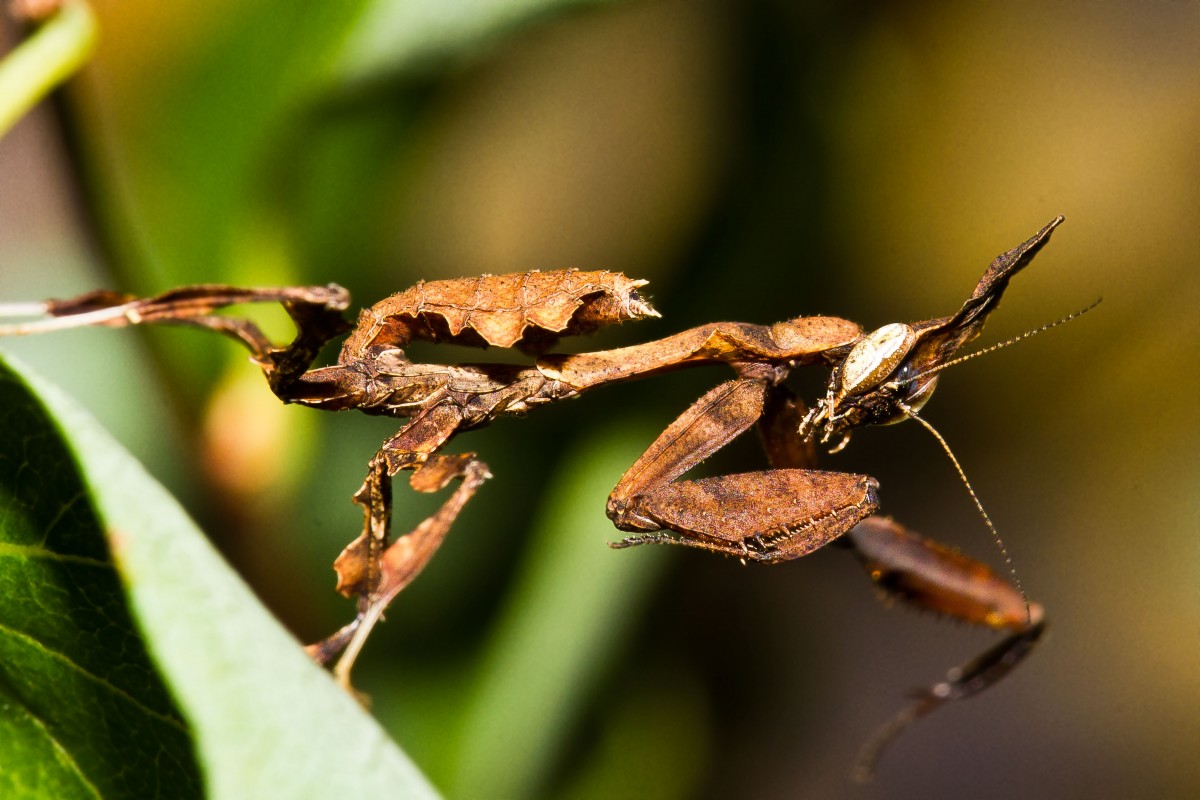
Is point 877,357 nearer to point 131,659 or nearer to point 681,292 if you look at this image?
point 681,292

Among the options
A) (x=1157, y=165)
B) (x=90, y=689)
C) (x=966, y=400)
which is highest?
(x=1157, y=165)

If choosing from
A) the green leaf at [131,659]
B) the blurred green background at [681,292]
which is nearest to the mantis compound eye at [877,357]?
the blurred green background at [681,292]

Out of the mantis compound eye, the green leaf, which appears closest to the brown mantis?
the mantis compound eye

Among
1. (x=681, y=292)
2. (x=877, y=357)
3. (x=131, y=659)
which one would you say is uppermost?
(x=681, y=292)

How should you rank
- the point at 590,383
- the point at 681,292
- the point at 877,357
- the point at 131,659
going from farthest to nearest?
the point at 681,292 → the point at 590,383 → the point at 877,357 → the point at 131,659

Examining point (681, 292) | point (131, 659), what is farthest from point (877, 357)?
point (131, 659)

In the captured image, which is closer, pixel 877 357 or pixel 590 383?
pixel 877 357

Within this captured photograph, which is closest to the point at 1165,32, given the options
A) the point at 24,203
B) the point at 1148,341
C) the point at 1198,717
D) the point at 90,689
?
the point at 1148,341

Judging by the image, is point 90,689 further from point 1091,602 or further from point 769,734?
point 1091,602
